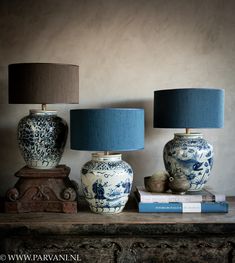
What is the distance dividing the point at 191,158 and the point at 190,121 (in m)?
0.20

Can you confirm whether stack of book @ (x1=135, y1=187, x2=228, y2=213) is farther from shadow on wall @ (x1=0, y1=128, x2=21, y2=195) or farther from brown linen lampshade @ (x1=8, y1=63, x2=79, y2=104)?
shadow on wall @ (x1=0, y1=128, x2=21, y2=195)

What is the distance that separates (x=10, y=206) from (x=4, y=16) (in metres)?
1.11

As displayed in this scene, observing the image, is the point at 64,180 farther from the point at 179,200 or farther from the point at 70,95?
the point at 179,200

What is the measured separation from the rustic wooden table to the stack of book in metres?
0.13

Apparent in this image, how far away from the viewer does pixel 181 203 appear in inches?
71.9

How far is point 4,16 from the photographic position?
85.7 inches

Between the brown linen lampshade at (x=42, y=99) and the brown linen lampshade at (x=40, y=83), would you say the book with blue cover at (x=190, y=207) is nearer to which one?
the brown linen lampshade at (x=42, y=99)

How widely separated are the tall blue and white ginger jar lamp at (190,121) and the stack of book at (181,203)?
11cm

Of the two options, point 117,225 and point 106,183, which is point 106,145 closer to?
point 106,183

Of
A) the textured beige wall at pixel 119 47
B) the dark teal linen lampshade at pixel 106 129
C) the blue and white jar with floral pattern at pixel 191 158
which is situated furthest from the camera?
the textured beige wall at pixel 119 47

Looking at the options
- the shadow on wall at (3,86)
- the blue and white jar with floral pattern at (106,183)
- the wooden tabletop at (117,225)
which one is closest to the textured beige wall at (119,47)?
the shadow on wall at (3,86)

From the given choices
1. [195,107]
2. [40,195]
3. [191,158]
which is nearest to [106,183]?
[40,195]

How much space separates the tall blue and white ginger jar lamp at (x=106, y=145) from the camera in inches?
65.3

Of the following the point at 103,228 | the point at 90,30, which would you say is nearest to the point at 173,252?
the point at 103,228
